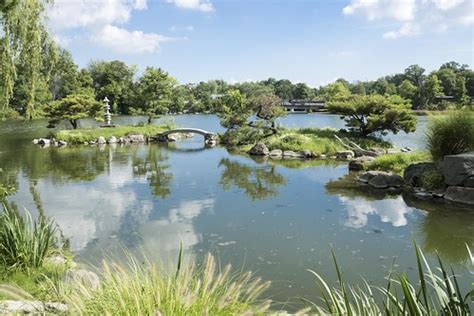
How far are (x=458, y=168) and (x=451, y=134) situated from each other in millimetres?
1538

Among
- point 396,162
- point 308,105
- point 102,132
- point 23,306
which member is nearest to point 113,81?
point 308,105

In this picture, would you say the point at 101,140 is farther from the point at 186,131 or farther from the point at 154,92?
the point at 154,92

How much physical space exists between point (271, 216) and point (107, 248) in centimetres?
337

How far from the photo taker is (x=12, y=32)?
6477 millimetres

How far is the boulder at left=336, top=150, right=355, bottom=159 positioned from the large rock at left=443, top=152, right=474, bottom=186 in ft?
23.8

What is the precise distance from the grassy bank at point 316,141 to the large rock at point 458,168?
26.2 feet

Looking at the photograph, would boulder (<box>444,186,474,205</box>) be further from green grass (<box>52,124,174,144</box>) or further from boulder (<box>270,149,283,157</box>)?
green grass (<box>52,124,174,144</box>)

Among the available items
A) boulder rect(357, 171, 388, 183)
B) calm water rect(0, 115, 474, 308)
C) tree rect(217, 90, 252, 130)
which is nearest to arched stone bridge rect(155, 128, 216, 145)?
tree rect(217, 90, 252, 130)

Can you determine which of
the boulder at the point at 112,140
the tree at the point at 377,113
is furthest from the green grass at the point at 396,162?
the boulder at the point at 112,140

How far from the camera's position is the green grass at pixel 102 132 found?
2294 cm

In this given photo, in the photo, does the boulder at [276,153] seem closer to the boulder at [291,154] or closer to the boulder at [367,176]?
the boulder at [291,154]

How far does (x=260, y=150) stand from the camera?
18.8m

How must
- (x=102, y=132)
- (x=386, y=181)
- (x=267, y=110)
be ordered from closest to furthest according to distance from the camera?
(x=386, y=181) → (x=267, y=110) → (x=102, y=132)

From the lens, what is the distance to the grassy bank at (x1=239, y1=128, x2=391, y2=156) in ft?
60.0
